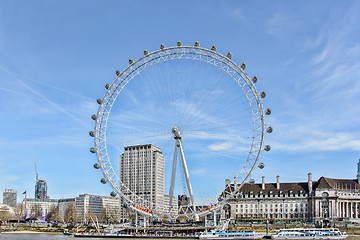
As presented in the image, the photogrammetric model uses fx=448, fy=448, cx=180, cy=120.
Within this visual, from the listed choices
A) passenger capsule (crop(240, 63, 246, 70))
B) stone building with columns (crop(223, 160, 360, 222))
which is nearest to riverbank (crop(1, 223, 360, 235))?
stone building with columns (crop(223, 160, 360, 222))

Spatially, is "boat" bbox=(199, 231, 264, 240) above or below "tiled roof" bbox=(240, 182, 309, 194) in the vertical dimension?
below

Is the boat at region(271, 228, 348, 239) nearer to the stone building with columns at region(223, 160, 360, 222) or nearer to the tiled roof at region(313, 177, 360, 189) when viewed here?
the stone building with columns at region(223, 160, 360, 222)

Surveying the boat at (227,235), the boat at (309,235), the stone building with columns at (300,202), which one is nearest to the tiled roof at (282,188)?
the stone building with columns at (300,202)

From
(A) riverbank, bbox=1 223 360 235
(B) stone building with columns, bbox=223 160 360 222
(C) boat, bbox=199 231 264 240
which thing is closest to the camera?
(C) boat, bbox=199 231 264 240

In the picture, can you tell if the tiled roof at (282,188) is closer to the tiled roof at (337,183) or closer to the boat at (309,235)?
the tiled roof at (337,183)

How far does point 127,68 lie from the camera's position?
82875mm

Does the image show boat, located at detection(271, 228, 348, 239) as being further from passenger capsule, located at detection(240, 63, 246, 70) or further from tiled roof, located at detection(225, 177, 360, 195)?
tiled roof, located at detection(225, 177, 360, 195)

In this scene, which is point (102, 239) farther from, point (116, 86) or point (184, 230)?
point (116, 86)

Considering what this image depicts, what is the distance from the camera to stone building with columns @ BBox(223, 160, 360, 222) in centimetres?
12812

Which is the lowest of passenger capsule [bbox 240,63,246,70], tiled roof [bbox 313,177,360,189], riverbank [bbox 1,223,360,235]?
riverbank [bbox 1,223,360,235]

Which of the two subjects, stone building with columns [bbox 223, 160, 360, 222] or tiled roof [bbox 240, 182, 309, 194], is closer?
stone building with columns [bbox 223, 160, 360, 222]

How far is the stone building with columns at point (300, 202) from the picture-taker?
128m

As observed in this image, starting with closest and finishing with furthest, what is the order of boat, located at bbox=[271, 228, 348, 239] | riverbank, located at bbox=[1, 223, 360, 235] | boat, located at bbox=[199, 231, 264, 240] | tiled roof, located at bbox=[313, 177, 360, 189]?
boat, located at bbox=[199, 231, 264, 240] → boat, located at bbox=[271, 228, 348, 239] → riverbank, located at bbox=[1, 223, 360, 235] → tiled roof, located at bbox=[313, 177, 360, 189]

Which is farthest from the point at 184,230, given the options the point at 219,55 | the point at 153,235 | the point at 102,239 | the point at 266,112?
the point at 219,55
